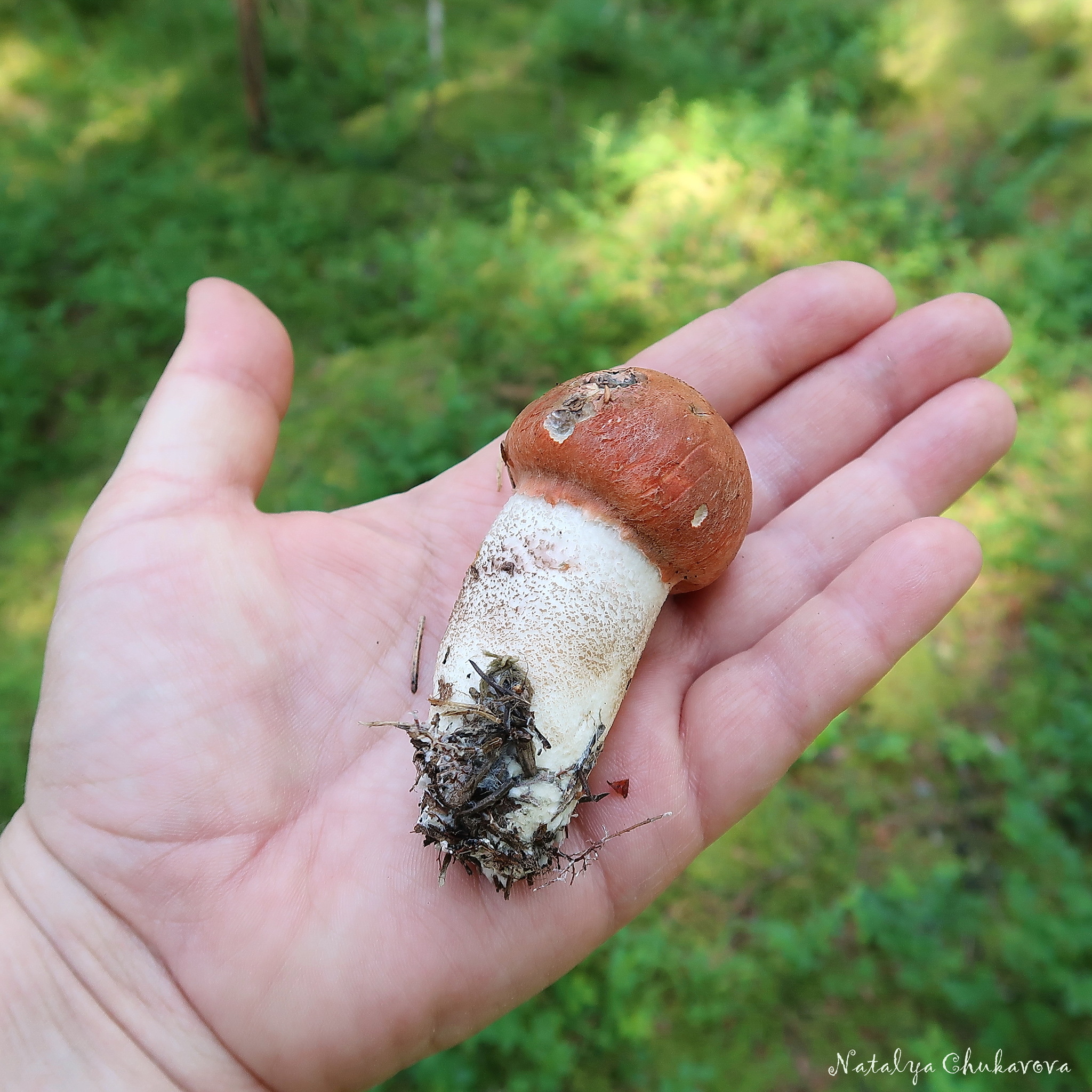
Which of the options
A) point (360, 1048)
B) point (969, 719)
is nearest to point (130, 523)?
point (360, 1048)

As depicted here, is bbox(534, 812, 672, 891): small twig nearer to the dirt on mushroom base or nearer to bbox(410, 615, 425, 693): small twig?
the dirt on mushroom base

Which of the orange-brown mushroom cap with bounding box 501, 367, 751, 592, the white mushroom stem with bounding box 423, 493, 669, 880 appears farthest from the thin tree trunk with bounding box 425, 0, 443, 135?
the white mushroom stem with bounding box 423, 493, 669, 880

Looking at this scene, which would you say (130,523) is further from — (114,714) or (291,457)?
(291,457)

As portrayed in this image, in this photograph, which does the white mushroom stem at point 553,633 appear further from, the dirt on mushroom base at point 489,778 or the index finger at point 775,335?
the index finger at point 775,335

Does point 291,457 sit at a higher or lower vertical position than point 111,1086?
higher

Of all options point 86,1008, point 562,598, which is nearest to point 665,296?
point 562,598

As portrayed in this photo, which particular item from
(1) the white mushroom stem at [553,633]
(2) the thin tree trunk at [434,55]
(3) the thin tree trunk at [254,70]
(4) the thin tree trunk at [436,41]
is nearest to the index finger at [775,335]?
(1) the white mushroom stem at [553,633]

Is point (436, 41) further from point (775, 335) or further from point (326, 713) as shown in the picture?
point (326, 713)

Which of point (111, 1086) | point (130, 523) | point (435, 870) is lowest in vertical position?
point (111, 1086)
